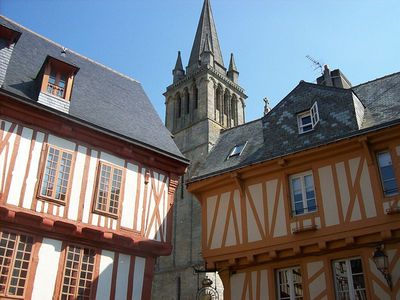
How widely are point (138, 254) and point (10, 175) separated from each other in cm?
384

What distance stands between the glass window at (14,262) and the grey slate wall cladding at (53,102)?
323 centimetres

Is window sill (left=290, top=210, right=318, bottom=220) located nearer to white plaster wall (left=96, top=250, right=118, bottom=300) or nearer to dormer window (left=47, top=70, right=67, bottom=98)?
white plaster wall (left=96, top=250, right=118, bottom=300)

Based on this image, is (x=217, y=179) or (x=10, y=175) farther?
(x=217, y=179)

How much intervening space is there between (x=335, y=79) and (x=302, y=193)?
7.60 meters

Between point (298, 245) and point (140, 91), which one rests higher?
point (140, 91)

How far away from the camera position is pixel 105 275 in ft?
35.1

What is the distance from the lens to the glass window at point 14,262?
29.8 feet

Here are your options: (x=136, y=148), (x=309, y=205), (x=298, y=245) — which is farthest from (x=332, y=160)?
(x=136, y=148)

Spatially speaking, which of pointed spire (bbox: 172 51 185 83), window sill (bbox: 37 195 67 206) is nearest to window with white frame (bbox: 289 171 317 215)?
window sill (bbox: 37 195 67 206)

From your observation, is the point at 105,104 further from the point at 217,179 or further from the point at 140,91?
the point at 217,179

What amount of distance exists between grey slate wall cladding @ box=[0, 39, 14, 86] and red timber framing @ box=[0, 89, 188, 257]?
42.8 inches

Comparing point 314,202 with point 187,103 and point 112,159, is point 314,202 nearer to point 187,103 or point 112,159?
point 112,159

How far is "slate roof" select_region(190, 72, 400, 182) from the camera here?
36.0ft

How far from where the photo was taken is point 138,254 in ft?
37.9
